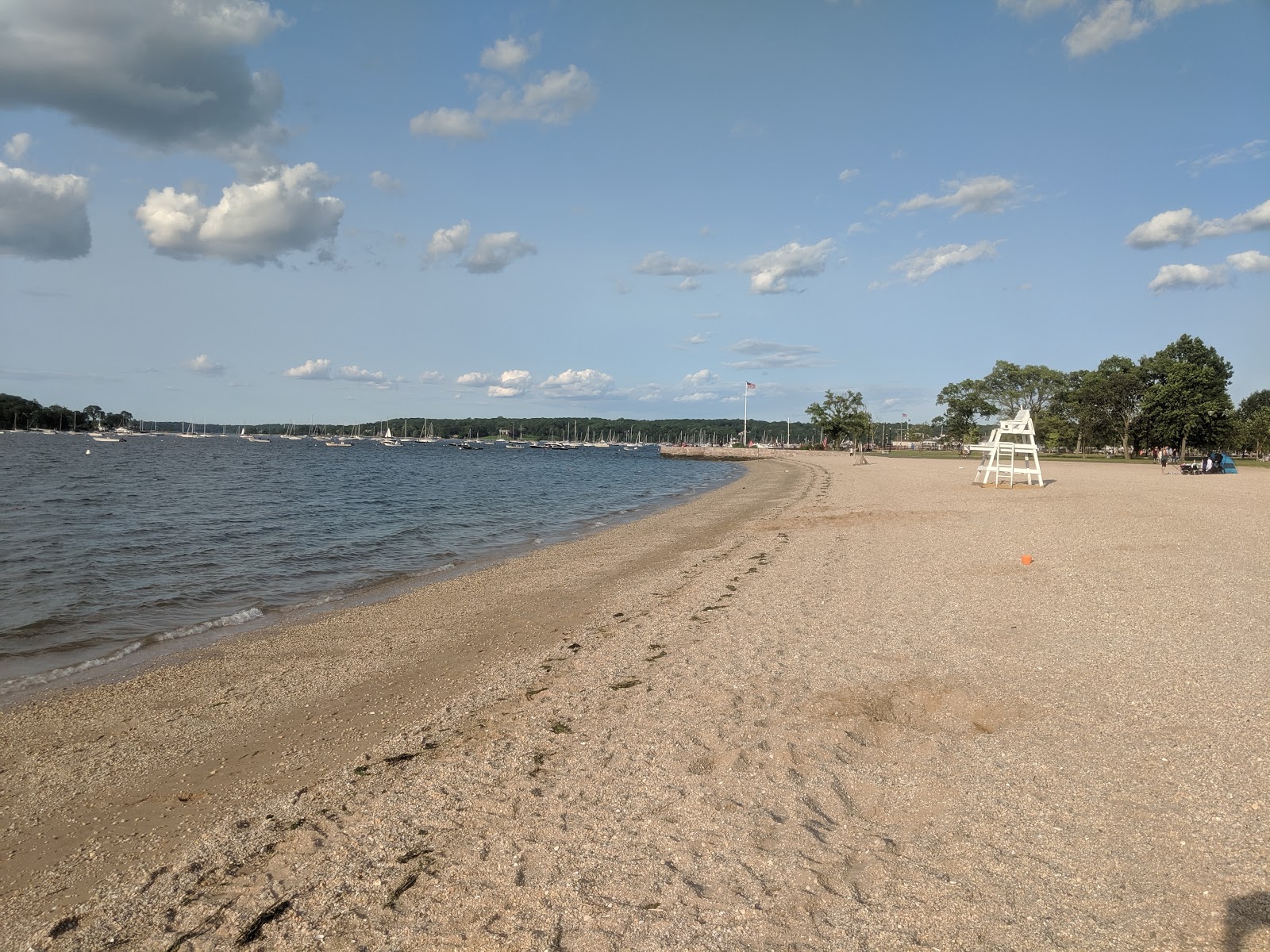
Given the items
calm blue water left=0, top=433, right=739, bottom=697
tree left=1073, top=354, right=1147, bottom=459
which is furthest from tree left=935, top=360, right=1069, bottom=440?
calm blue water left=0, top=433, right=739, bottom=697

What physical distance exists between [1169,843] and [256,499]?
3215 cm

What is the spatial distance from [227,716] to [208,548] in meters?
12.0

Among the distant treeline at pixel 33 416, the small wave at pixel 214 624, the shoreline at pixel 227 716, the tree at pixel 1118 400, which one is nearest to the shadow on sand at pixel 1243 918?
the shoreline at pixel 227 716

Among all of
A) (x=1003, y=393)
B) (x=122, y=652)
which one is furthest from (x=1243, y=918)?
(x=1003, y=393)

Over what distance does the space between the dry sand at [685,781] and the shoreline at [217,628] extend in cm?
54

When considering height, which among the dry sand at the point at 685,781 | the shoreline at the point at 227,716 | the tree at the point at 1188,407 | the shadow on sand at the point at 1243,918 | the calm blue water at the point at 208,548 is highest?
the tree at the point at 1188,407

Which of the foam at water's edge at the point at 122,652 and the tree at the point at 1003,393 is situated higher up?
the tree at the point at 1003,393

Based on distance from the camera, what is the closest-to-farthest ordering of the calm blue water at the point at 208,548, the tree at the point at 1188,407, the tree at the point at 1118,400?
1. the calm blue water at the point at 208,548
2. the tree at the point at 1188,407
3. the tree at the point at 1118,400

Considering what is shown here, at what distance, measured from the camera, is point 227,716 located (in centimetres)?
698

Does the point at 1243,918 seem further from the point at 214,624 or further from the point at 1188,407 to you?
the point at 1188,407

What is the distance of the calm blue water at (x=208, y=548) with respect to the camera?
1029 centimetres

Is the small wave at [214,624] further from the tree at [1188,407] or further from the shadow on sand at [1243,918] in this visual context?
the tree at [1188,407]

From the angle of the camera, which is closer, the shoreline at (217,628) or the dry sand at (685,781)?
the dry sand at (685,781)

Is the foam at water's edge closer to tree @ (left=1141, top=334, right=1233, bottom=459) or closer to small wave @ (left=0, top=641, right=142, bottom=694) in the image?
small wave @ (left=0, top=641, right=142, bottom=694)
